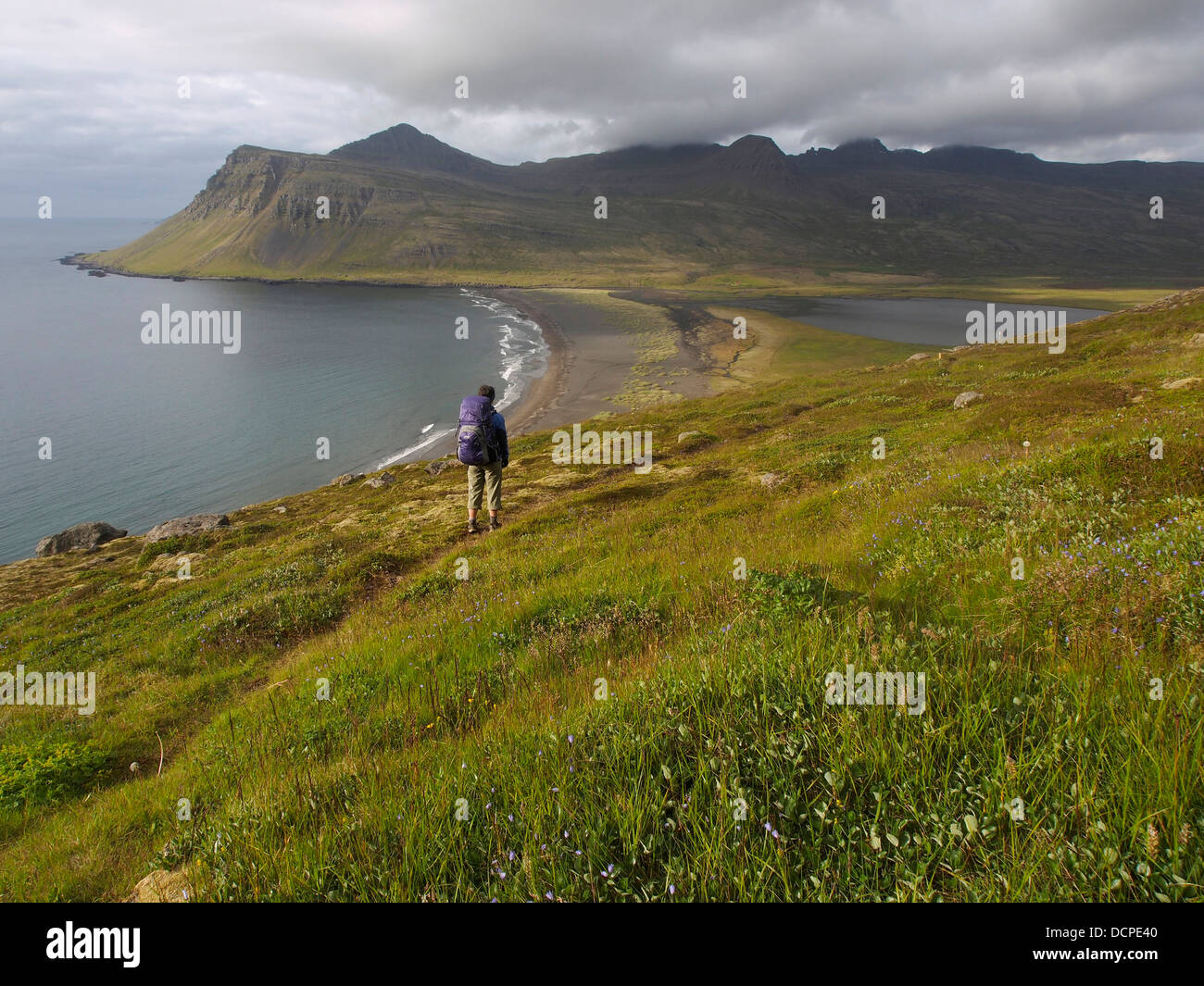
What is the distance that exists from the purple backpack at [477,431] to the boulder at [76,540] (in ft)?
104

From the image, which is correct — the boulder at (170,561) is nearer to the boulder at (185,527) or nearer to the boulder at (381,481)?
the boulder at (185,527)

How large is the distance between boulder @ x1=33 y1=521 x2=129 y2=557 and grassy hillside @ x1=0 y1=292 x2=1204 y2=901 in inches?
1058

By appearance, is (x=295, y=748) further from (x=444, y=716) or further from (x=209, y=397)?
(x=209, y=397)

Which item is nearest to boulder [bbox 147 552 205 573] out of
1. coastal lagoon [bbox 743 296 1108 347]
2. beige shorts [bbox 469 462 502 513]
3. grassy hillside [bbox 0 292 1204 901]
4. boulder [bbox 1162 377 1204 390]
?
grassy hillside [bbox 0 292 1204 901]

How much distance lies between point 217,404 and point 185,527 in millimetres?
52060

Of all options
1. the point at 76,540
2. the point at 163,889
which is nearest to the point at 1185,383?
the point at 163,889

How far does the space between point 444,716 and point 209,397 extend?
87610 mm

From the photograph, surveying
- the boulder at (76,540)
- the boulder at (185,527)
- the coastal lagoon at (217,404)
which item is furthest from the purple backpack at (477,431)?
the coastal lagoon at (217,404)

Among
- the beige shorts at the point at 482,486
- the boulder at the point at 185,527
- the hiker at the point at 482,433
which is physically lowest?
the boulder at the point at 185,527

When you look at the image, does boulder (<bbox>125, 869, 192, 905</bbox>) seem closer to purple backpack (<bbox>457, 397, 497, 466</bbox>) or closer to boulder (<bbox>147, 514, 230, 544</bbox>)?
purple backpack (<bbox>457, 397, 497, 466</bbox>)

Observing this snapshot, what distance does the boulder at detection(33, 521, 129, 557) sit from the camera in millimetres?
33531

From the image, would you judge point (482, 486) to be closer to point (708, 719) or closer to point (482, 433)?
point (482, 433)

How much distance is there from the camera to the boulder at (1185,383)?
701 inches

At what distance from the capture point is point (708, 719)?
3.38 meters
